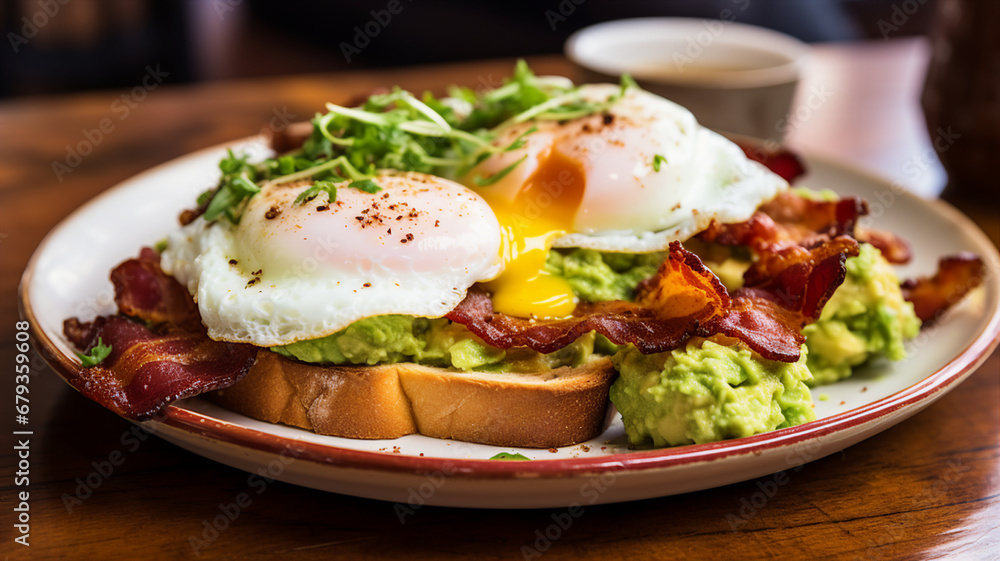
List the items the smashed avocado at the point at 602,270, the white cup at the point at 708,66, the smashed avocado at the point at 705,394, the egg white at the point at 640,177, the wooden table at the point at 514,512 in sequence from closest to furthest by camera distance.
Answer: the wooden table at the point at 514,512 → the smashed avocado at the point at 705,394 → the smashed avocado at the point at 602,270 → the egg white at the point at 640,177 → the white cup at the point at 708,66

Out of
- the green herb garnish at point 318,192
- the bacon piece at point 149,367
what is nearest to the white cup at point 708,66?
the green herb garnish at point 318,192

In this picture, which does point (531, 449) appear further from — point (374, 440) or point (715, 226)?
point (715, 226)

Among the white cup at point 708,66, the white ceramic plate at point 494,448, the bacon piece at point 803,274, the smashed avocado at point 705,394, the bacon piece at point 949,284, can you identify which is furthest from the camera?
the white cup at point 708,66

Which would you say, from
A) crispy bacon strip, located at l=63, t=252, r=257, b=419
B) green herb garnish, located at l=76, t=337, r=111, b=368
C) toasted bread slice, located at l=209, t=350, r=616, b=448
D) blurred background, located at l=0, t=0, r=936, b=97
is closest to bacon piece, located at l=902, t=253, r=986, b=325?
toasted bread slice, located at l=209, t=350, r=616, b=448

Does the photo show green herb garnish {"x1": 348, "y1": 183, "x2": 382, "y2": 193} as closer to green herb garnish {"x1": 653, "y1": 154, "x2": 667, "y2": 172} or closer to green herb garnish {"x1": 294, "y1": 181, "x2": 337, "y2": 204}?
green herb garnish {"x1": 294, "y1": 181, "x2": 337, "y2": 204}

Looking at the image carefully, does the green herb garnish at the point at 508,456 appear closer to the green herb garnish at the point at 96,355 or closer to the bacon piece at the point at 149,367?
A: the bacon piece at the point at 149,367

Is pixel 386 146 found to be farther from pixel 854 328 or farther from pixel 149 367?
pixel 854 328
